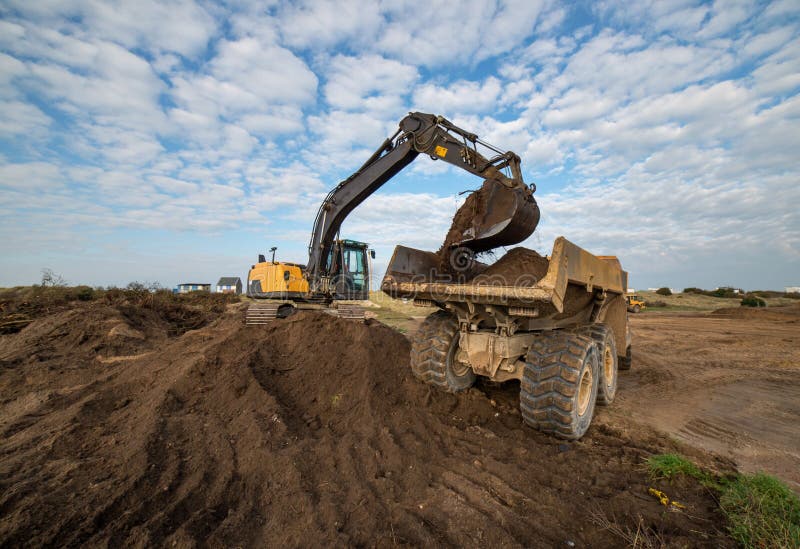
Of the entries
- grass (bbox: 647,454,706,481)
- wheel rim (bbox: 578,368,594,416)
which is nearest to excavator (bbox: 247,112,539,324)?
wheel rim (bbox: 578,368,594,416)

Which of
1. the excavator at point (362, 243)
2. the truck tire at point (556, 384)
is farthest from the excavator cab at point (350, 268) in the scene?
the truck tire at point (556, 384)

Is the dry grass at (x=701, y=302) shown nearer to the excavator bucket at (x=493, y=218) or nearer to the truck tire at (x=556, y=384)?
the excavator bucket at (x=493, y=218)

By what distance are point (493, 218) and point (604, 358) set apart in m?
2.51

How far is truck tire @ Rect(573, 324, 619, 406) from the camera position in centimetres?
486

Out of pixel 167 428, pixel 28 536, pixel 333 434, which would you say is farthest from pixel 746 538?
pixel 167 428

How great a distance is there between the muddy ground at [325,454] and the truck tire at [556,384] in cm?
25

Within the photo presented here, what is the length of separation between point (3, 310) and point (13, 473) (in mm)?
12208

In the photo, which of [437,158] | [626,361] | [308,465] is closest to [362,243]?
[437,158]

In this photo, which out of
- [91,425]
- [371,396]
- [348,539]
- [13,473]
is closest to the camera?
[348,539]

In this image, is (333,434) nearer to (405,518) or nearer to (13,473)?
(405,518)

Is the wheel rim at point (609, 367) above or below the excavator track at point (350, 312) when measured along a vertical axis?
below

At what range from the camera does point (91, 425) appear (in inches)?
155

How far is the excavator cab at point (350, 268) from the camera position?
10.3 metres

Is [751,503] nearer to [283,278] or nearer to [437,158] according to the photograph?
[437,158]
